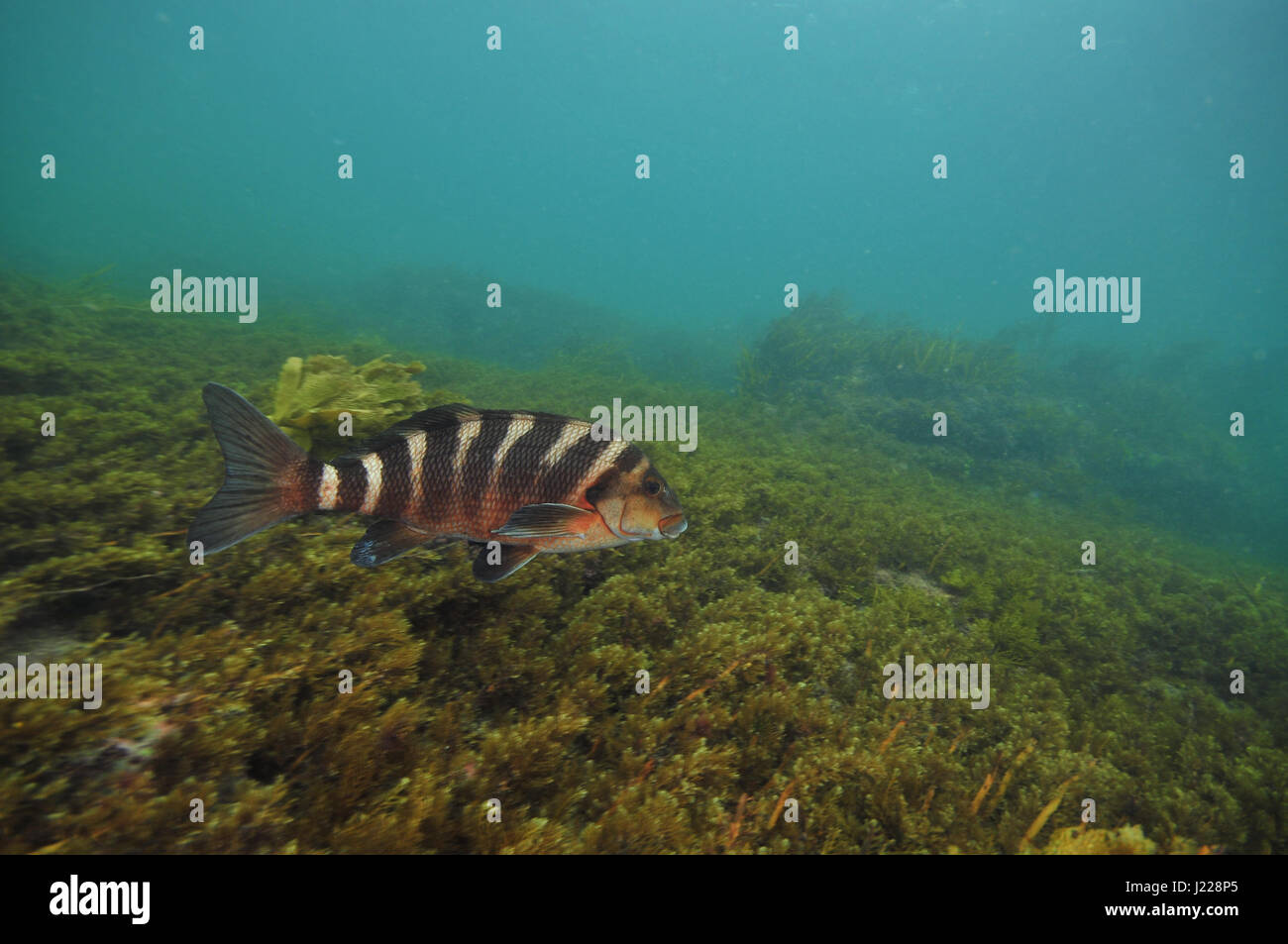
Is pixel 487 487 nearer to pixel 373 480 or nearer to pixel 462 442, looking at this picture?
pixel 462 442

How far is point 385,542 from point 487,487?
2.15 feet

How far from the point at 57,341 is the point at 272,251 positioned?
6197 cm

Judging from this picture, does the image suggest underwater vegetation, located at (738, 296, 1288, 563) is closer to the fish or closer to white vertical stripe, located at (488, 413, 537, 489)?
the fish

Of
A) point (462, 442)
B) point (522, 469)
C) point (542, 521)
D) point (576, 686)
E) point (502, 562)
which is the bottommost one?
point (576, 686)

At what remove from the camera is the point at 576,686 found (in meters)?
3.00

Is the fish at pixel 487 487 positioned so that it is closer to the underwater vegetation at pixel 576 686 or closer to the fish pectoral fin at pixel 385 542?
the fish pectoral fin at pixel 385 542

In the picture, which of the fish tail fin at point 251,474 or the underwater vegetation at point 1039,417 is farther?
the underwater vegetation at point 1039,417

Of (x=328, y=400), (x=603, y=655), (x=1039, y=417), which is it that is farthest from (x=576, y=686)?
(x=1039, y=417)

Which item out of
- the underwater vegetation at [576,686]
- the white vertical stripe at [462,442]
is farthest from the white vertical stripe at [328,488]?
the underwater vegetation at [576,686]

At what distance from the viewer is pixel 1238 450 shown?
24.2m

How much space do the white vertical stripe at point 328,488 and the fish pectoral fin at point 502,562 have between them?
2.63ft

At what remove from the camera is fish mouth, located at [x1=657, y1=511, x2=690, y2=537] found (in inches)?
113

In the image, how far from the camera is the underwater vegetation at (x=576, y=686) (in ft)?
6.73

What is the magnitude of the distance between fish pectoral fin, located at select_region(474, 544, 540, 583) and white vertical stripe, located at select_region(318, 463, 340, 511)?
0.80 m
